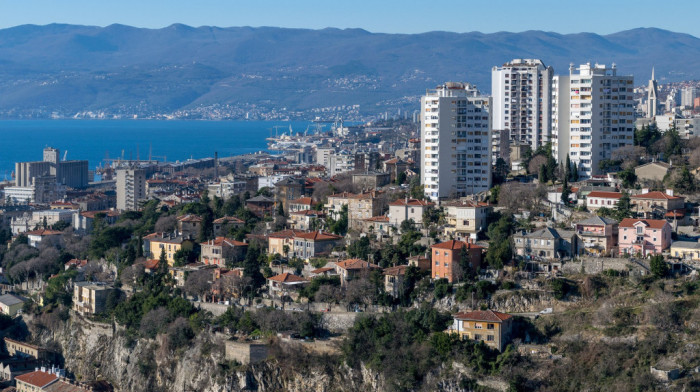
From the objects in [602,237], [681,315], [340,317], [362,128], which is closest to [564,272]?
[602,237]

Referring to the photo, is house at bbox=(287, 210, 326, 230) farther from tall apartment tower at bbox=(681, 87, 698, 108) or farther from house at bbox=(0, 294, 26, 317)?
tall apartment tower at bbox=(681, 87, 698, 108)

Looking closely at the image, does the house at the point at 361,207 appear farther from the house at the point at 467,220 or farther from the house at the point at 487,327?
the house at the point at 487,327

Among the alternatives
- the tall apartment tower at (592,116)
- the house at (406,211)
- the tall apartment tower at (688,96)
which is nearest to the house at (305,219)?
the house at (406,211)

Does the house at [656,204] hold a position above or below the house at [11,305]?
above

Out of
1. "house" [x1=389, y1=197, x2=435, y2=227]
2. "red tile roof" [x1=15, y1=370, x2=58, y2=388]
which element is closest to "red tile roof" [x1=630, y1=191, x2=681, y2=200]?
"house" [x1=389, y1=197, x2=435, y2=227]

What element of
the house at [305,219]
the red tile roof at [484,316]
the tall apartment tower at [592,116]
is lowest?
the red tile roof at [484,316]

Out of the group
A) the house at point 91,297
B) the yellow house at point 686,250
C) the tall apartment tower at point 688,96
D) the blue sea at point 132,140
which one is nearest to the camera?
the yellow house at point 686,250

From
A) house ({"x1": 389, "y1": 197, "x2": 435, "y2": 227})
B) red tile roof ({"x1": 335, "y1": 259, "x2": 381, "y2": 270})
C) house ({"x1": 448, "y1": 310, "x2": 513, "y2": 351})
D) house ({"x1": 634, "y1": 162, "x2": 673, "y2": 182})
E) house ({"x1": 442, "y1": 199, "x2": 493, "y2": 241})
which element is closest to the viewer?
house ({"x1": 448, "y1": 310, "x2": 513, "y2": 351})
